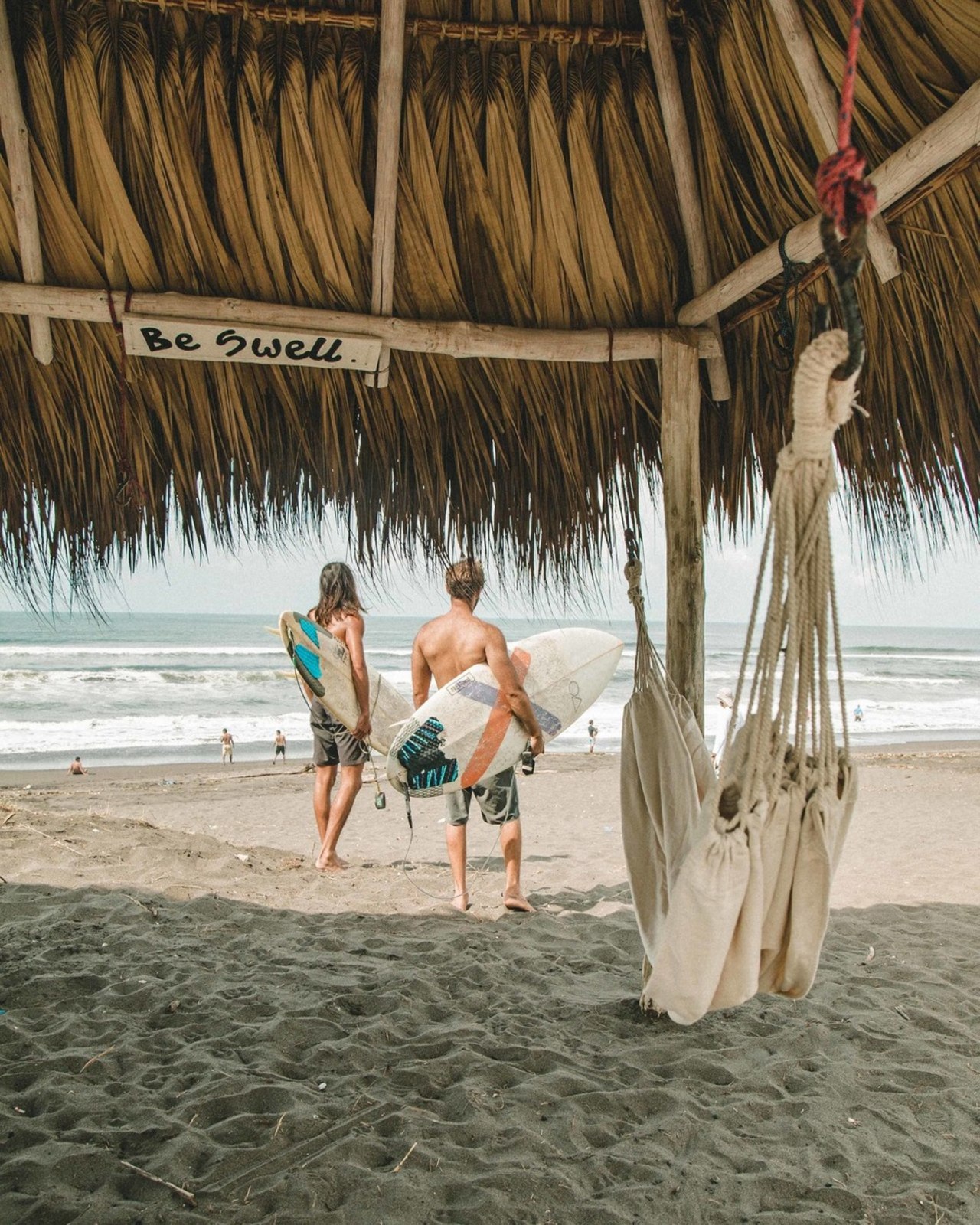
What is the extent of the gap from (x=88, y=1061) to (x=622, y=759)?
121 centimetres

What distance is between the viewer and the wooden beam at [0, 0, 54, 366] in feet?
6.13

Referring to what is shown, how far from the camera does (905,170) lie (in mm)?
1577

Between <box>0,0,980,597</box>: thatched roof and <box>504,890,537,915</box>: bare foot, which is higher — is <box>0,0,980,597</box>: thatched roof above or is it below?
above

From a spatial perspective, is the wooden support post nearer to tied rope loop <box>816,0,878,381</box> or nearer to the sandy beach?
the sandy beach

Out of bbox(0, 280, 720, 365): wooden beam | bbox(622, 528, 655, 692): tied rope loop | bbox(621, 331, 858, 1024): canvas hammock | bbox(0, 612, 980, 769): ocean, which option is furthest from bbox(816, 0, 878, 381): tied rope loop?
bbox(0, 612, 980, 769): ocean

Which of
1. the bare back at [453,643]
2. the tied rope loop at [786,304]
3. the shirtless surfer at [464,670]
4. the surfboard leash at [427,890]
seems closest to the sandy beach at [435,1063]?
the surfboard leash at [427,890]

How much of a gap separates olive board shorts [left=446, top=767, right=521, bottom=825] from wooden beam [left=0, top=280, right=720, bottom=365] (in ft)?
4.43

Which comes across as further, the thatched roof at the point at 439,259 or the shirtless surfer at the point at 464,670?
the shirtless surfer at the point at 464,670

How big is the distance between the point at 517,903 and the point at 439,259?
2.03m


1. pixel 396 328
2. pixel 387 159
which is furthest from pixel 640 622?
pixel 387 159

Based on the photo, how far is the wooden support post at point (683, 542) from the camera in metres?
2.15

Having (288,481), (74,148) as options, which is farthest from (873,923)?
(74,148)

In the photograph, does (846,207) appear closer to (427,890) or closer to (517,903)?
(517,903)

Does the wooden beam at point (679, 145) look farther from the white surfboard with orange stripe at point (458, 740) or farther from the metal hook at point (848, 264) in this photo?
the metal hook at point (848, 264)
